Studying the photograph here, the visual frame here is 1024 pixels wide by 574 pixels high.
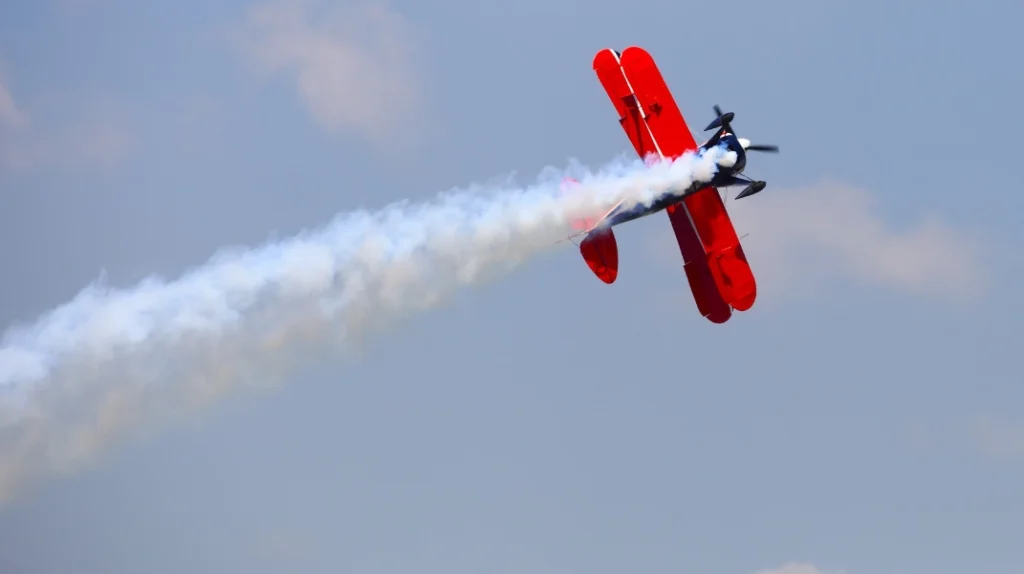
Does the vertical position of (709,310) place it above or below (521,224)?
below

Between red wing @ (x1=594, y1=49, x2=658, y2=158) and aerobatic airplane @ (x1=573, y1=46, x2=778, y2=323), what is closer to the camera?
aerobatic airplane @ (x1=573, y1=46, x2=778, y2=323)

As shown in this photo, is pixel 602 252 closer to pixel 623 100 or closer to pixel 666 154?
pixel 666 154

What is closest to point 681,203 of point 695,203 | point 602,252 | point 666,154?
point 695,203

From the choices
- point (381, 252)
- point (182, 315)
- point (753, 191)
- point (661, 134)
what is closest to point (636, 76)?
point (661, 134)

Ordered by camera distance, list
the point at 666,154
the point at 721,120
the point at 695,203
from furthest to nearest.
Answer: the point at 695,203 < the point at 666,154 < the point at 721,120

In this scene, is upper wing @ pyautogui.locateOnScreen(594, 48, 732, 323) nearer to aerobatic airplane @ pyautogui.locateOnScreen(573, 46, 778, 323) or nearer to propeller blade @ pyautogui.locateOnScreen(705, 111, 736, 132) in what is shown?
aerobatic airplane @ pyautogui.locateOnScreen(573, 46, 778, 323)

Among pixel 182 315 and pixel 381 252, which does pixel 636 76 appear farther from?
pixel 182 315

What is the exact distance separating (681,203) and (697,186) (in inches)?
87.3

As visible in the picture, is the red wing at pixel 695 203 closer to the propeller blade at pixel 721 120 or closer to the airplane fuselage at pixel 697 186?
the airplane fuselage at pixel 697 186

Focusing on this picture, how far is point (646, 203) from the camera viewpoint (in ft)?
141

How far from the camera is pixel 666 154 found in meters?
43.7

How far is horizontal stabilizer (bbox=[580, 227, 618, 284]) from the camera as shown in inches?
1722

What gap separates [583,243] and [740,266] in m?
4.25

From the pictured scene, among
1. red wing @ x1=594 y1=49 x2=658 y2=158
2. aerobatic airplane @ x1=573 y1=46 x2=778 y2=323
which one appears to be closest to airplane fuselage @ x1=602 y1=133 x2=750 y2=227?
aerobatic airplane @ x1=573 y1=46 x2=778 y2=323
